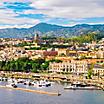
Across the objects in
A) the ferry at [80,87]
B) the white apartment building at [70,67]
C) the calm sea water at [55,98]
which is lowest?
the calm sea water at [55,98]

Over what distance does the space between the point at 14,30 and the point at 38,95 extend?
12964 cm

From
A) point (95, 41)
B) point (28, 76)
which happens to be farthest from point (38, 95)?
point (95, 41)

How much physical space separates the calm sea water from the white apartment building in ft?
25.8

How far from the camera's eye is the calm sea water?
15.0 metres

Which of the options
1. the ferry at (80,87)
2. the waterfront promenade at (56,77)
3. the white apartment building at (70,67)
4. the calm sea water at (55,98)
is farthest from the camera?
the white apartment building at (70,67)

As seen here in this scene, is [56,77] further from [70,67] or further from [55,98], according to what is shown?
[55,98]

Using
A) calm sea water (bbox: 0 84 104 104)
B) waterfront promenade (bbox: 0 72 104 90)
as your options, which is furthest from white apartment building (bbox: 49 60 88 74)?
calm sea water (bbox: 0 84 104 104)

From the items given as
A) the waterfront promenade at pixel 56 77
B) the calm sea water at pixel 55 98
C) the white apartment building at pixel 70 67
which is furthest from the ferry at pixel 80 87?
the white apartment building at pixel 70 67

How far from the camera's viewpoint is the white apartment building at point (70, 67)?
2586 centimetres

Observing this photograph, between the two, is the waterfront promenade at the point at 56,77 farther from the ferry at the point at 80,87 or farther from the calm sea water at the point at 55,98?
the calm sea water at the point at 55,98

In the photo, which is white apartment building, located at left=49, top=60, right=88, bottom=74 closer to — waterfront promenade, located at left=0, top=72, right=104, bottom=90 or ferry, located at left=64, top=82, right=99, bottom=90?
waterfront promenade, located at left=0, top=72, right=104, bottom=90

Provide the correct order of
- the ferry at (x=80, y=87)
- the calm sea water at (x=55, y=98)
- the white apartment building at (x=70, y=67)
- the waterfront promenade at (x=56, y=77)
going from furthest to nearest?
the white apartment building at (x=70, y=67) → the waterfront promenade at (x=56, y=77) → the ferry at (x=80, y=87) → the calm sea water at (x=55, y=98)

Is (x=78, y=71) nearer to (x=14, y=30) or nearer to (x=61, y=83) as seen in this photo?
(x=61, y=83)

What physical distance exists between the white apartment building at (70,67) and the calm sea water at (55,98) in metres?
7.85
